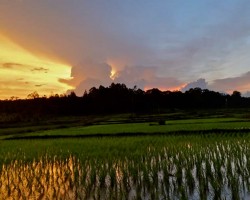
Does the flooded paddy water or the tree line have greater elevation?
the tree line

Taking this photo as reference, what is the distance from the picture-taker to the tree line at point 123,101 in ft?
255

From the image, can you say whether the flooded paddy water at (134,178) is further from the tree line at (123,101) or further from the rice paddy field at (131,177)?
the tree line at (123,101)

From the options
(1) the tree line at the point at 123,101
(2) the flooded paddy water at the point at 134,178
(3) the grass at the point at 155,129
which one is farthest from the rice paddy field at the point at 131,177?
(1) the tree line at the point at 123,101

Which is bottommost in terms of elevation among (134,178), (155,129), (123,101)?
(134,178)

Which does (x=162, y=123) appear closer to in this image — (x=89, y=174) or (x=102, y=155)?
(x=102, y=155)

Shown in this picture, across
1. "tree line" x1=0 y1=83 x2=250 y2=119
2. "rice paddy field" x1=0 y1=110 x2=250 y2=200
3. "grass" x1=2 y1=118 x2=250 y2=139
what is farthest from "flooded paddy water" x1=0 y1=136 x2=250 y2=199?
"tree line" x1=0 y1=83 x2=250 y2=119

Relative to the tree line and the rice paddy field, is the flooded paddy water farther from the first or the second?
the tree line

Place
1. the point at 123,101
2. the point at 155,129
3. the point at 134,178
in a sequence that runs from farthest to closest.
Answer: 1. the point at 123,101
2. the point at 155,129
3. the point at 134,178

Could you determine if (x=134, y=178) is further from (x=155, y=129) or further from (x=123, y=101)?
(x=123, y=101)

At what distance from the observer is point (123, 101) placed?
79.9 m

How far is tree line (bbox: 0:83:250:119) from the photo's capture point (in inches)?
3056

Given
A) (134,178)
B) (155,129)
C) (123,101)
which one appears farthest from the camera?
(123,101)

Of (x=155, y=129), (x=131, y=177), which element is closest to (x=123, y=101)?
(x=155, y=129)

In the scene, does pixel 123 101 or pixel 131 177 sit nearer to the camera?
pixel 131 177
